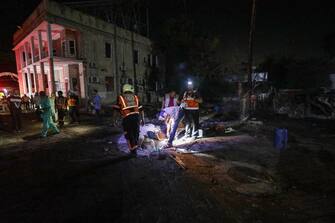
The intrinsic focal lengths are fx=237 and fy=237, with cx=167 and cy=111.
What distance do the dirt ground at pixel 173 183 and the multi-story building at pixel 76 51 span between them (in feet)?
48.5

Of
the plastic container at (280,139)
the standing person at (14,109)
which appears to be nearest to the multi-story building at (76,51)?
the standing person at (14,109)

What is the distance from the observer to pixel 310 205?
400cm

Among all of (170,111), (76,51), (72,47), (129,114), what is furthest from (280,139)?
(72,47)

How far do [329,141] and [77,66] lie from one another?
69.6 ft

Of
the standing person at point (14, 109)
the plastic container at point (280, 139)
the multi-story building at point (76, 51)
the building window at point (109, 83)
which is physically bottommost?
the plastic container at point (280, 139)

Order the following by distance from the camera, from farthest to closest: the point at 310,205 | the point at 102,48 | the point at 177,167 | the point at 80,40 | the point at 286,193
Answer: the point at 102,48
the point at 80,40
the point at 177,167
the point at 286,193
the point at 310,205

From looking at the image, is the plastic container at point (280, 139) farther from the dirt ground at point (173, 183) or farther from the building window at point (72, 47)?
the building window at point (72, 47)

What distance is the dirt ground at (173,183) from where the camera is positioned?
12.1 ft

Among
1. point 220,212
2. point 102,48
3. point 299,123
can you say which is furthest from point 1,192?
point 102,48

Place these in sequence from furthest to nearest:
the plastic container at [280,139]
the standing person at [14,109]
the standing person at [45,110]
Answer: the standing person at [14,109]
the standing person at [45,110]
the plastic container at [280,139]

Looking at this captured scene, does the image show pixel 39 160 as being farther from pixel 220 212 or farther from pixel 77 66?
pixel 77 66

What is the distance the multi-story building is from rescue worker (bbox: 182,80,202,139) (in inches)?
594

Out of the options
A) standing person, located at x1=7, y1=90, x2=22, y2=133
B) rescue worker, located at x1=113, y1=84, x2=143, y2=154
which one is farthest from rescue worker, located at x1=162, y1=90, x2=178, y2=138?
standing person, located at x1=7, y1=90, x2=22, y2=133

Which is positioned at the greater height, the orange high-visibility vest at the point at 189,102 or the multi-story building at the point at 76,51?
the multi-story building at the point at 76,51
